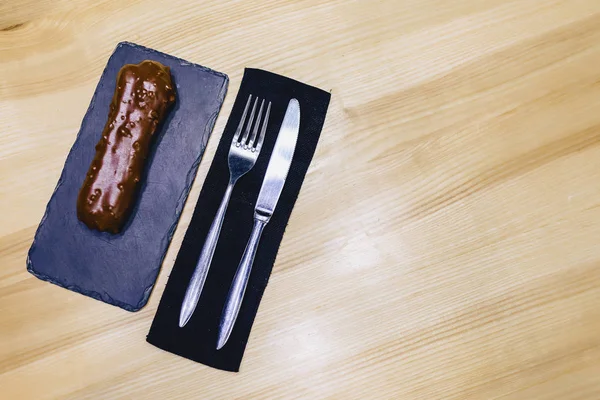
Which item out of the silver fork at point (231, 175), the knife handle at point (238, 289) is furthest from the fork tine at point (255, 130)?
the knife handle at point (238, 289)

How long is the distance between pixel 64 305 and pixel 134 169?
0.33 meters

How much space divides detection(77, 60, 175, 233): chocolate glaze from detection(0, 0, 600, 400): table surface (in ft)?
0.45

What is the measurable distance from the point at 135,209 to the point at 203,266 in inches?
7.4

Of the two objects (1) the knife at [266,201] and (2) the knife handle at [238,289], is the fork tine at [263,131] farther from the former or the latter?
(2) the knife handle at [238,289]

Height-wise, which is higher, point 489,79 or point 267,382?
point 489,79

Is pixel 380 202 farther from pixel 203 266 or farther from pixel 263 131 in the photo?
pixel 203 266

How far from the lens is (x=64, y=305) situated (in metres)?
1.05

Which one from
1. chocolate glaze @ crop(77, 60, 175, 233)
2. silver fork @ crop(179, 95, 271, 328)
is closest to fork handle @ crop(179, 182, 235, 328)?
silver fork @ crop(179, 95, 271, 328)

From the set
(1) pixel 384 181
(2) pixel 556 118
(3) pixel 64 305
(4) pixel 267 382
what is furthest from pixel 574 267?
(3) pixel 64 305

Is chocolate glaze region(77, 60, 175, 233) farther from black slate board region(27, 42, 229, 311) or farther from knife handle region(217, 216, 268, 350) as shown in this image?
knife handle region(217, 216, 268, 350)

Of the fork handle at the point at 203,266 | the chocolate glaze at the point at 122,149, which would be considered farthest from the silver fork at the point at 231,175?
the chocolate glaze at the point at 122,149

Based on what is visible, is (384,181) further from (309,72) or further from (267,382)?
(267,382)

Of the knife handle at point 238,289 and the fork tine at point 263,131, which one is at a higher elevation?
the fork tine at point 263,131

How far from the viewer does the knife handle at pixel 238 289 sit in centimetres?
103
